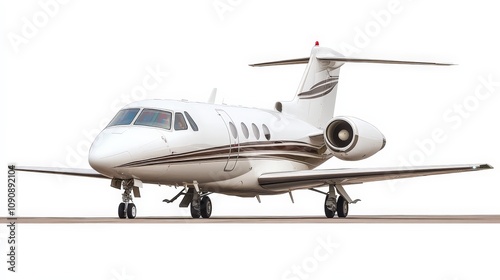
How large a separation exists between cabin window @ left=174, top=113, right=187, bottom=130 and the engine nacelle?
204 inches

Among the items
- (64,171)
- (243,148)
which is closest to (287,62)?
(243,148)

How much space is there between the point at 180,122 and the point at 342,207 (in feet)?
21.3

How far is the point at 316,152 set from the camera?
112ft

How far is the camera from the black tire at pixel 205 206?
1166 inches

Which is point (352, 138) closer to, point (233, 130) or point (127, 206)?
point (233, 130)

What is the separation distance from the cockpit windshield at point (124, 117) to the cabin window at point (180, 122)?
1.01 metres

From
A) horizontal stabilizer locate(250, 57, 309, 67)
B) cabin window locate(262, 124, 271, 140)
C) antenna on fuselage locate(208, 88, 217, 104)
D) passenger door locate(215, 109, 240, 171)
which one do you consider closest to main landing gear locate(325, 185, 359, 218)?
cabin window locate(262, 124, 271, 140)

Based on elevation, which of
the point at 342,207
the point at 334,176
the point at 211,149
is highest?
the point at 211,149

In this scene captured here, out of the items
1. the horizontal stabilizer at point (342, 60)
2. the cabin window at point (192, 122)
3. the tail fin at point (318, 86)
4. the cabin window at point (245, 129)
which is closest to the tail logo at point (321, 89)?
the tail fin at point (318, 86)

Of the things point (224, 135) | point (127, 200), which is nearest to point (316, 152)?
point (224, 135)

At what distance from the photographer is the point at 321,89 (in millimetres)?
35906

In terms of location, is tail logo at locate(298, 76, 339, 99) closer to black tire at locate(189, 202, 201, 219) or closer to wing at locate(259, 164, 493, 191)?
wing at locate(259, 164, 493, 191)

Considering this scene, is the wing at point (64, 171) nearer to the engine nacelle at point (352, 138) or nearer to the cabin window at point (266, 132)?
the cabin window at point (266, 132)

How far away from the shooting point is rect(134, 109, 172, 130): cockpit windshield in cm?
2715
